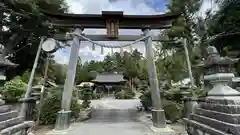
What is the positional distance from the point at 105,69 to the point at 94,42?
1346 inches

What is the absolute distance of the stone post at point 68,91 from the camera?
697cm

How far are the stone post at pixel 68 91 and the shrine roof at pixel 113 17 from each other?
1.68 feet

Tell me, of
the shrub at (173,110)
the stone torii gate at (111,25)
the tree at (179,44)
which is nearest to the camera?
the stone torii gate at (111,25)

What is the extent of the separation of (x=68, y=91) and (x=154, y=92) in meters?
3.65

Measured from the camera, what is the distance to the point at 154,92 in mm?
7680

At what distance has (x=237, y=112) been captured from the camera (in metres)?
2.52

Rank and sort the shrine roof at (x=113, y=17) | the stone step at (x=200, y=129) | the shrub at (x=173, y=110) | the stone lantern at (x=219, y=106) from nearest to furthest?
1. the stone lantern at (x=219, y=106)
2. the stone step at (x=200, y=129)
3. the shrine roof at (x=113, y=17)
4. the shrub at (x=173, y=110)

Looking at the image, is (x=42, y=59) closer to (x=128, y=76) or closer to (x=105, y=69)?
(x=128, y=76)

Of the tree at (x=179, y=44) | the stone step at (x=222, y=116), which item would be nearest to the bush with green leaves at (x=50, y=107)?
the stone step at (x=222, y=116)

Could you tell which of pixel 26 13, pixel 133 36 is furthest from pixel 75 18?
pixel 26 13

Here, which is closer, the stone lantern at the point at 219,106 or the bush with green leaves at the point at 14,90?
the stone lantern at the point at 219,106

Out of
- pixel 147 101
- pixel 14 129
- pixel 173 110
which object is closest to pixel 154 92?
pixel 173 110

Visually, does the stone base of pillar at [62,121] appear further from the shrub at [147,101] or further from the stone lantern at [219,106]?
the shrub at [147,101]

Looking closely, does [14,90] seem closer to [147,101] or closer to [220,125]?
[147,101]
